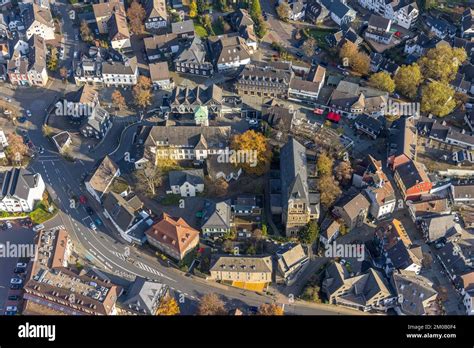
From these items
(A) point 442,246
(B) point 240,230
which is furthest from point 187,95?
(A) point 442,246

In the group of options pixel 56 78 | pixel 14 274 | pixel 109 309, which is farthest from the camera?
pixel 56 78

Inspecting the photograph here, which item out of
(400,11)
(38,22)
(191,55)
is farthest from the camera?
(400,11)

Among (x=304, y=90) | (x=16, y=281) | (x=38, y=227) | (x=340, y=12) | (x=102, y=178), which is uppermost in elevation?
(x=340, y=12)

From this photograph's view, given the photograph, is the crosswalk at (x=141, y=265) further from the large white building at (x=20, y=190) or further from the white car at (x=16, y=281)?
the large white building at (x=20, y=190)

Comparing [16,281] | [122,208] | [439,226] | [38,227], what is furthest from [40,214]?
[439,226]

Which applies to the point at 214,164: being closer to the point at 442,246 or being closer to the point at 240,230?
the point at 240,230

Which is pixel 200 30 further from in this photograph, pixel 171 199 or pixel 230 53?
pixel 171 199

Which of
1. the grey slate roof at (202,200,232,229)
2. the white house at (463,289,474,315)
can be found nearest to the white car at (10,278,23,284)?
the grey slate roof at (202,200,232,229)
